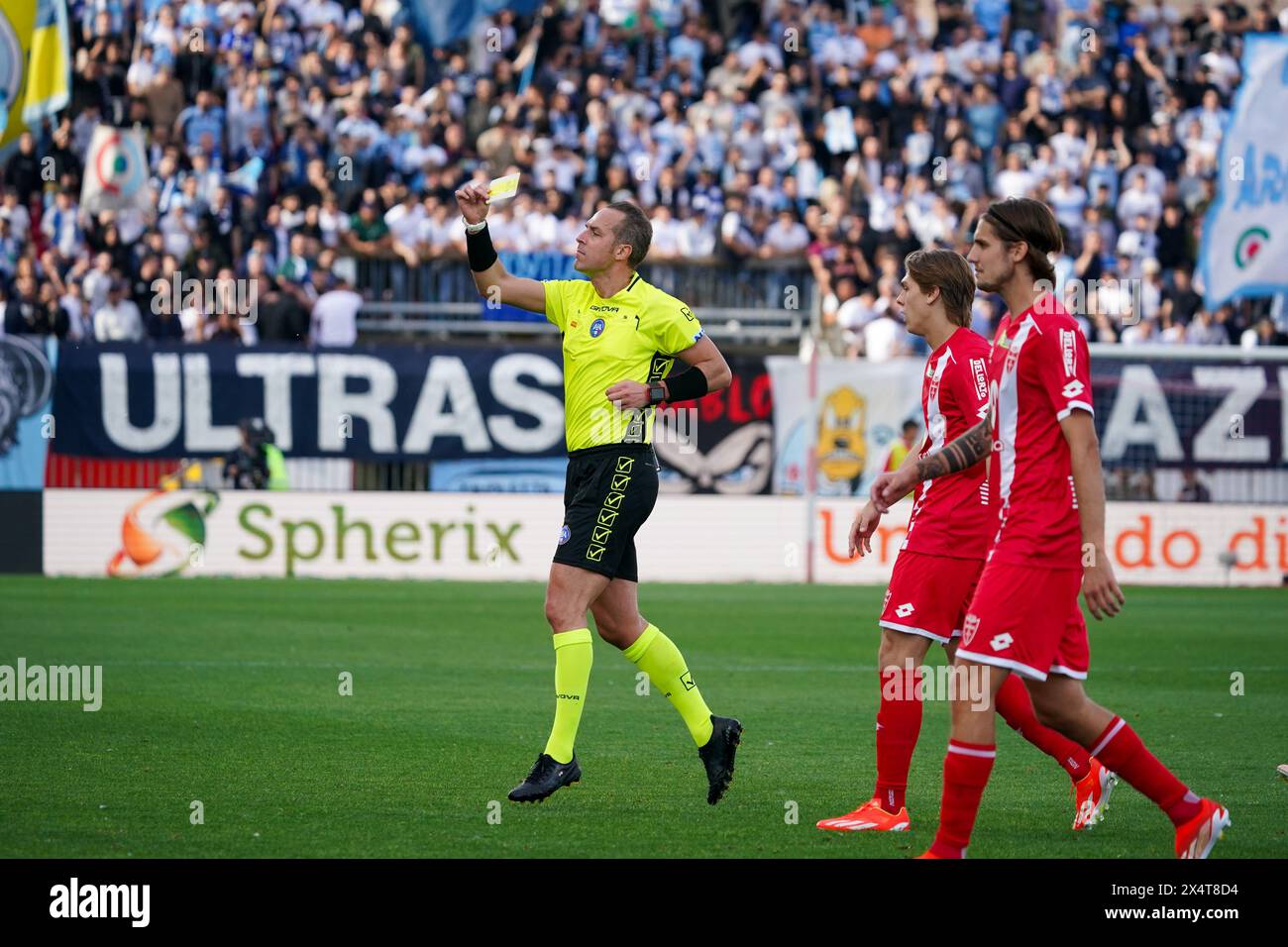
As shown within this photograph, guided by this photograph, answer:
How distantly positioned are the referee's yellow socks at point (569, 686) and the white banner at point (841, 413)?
1413cm

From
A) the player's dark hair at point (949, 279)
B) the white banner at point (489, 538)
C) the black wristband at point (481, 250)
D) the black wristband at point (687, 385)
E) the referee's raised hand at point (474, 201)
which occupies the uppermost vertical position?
the referee's raised hand at point (474, 201)

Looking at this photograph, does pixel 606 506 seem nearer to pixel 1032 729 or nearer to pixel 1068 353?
pixel 1032 729

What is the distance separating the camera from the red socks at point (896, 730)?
7223 mm

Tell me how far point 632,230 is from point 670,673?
6.12 ft

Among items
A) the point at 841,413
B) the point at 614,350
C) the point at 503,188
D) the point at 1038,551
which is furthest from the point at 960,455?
the point at 841,413

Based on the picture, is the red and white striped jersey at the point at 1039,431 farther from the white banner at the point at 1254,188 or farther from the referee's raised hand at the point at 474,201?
the white banner at the point at 1254,188

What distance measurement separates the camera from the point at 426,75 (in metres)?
26.7

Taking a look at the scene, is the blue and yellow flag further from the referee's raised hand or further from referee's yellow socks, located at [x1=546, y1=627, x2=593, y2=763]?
referee's yellow socks, located at [x1=546, y1=627, x2=593, y2=763]

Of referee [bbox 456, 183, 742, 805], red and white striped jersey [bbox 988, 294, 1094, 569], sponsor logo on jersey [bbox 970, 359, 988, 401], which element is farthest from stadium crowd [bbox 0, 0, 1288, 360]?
red and white striped jersey [bbox 988, 294, 1094, 569]

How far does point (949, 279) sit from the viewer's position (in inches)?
296

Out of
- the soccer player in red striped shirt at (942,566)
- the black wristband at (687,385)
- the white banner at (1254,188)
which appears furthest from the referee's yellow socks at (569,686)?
the white banner at (1254,188)

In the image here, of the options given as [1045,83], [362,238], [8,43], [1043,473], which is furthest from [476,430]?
[1043,473]

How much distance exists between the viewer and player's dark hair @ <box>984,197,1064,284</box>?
6.21m
